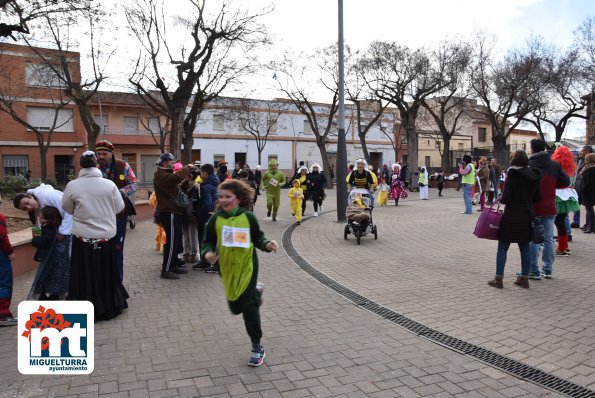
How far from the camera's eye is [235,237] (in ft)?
12.6

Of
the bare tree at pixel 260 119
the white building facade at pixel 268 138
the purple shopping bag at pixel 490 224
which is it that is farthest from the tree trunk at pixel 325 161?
the purple shopping bag at pixel 490 224

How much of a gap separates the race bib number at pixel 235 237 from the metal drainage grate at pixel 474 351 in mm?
2060

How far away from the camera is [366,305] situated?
5.50 meters

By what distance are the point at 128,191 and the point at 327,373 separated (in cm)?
375

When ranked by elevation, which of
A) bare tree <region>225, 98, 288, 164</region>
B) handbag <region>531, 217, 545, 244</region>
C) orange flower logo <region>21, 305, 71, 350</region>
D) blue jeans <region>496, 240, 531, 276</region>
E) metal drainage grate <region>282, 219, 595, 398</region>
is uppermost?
bare tree <region>225, 98, 288, 164</region>

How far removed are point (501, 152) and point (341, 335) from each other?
31094 millimetres

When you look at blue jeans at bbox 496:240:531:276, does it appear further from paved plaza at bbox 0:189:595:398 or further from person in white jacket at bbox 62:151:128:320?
person in white jacket at bbox 62:151:128:320

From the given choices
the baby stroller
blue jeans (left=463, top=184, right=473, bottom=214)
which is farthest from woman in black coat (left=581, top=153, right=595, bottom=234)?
blue jeans (left=463, top=184, right=473, bottom=214)

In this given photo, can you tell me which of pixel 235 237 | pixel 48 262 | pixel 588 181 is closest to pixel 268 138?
pixel 588 181

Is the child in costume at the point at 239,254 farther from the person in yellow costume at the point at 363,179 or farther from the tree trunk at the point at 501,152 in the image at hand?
the tree trunk at the point at 501,152

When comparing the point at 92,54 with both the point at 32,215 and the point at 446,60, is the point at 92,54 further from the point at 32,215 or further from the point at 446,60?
the point at 446,60

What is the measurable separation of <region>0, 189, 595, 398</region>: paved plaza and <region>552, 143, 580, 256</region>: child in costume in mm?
308

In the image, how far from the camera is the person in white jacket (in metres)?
4.84

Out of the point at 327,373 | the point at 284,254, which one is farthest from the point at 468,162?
the point at 327,373
